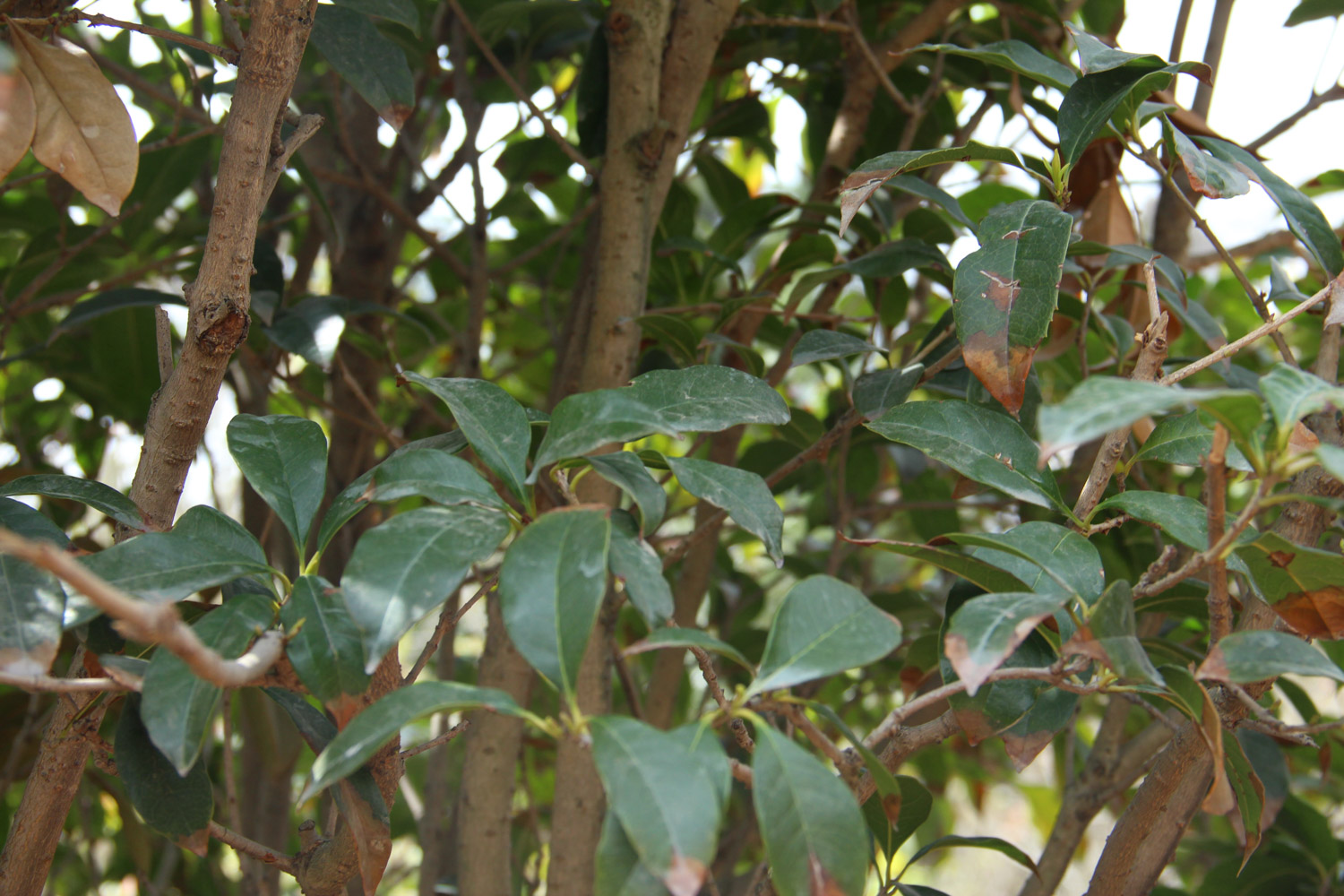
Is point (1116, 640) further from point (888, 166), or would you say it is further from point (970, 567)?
point (888, 166)

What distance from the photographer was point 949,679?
574 millimetres

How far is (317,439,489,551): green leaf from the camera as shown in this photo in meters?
0.47

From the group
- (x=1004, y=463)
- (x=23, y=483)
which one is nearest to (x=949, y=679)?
(x=1004, y=463)

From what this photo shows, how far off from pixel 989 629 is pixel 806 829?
4.7 inches

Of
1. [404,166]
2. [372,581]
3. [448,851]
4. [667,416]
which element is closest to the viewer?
[372,581]

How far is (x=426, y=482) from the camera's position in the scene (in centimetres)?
48

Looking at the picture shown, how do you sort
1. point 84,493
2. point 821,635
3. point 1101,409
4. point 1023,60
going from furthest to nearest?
point 1023,60 < point 84,493 < point 821,635 < point 1101,409

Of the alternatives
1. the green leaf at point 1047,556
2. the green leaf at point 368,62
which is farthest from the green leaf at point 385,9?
the green leaf at point 1047,556

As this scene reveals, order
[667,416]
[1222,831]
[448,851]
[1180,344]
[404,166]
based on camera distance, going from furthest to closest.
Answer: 1. [1222,831]
2. [1180,344]
3. [404,166]
4. [448,851]
5. [667,416]

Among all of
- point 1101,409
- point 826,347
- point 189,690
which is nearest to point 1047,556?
point 1101,409

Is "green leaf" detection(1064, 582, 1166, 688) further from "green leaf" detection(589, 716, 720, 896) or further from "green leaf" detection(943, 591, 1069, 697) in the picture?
"green leaf" detection(589, 716, 720, 896)

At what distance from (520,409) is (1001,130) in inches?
35.2

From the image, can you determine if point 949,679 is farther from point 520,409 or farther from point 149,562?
point 149,562

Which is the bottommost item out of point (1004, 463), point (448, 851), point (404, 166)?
point (448, 851)
